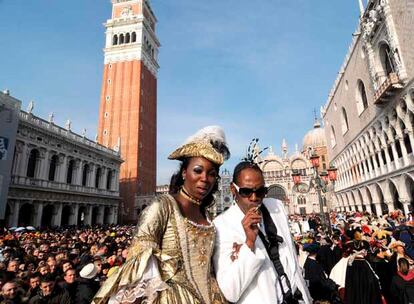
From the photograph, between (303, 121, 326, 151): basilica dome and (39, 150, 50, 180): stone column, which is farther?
(303, 121, 326, 151): basilica dome

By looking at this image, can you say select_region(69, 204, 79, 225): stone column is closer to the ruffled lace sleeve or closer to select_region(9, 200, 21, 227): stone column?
select_region(9, 200, 21, 227): stone column

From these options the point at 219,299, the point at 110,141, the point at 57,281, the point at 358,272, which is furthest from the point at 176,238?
the point at 110,141

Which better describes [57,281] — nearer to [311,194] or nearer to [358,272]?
[358,272]

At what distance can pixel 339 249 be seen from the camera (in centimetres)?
653

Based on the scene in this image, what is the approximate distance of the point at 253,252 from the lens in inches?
61.7

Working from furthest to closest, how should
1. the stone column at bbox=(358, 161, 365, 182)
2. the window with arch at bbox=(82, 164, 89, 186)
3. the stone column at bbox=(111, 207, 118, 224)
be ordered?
the stone column at bbox=(111, 207, 118, 224)
the window with arch at bbox=(82, 164, 89, 186)
the stone column at bbox=(358, 161, 365, 182)

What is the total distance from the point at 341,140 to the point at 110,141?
3100 centimetres

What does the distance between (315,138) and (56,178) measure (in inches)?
2099

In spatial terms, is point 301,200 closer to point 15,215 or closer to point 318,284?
point 15,215

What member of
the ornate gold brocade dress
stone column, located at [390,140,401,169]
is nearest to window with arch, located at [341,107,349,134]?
stone column, located at [390,140,401,169]

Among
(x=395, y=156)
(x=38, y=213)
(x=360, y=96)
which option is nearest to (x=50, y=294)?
(x=395, y=156)

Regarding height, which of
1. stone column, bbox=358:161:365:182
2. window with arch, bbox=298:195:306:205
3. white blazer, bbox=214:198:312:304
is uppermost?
stone column, bbox=358:161:365:182

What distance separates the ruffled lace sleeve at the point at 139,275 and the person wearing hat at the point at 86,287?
290cm

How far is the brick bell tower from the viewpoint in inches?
1511
